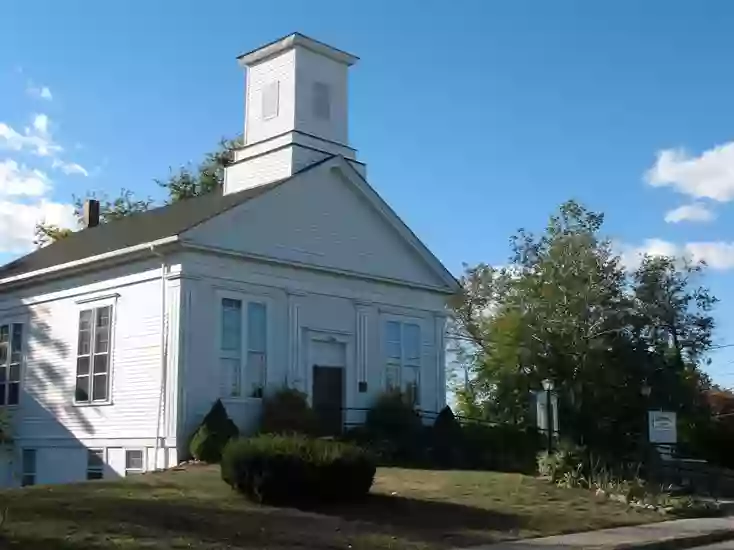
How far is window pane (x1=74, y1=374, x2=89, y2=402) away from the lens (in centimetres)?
2472

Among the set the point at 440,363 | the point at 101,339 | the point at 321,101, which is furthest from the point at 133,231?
the point at 440,363

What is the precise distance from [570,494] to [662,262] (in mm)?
26347

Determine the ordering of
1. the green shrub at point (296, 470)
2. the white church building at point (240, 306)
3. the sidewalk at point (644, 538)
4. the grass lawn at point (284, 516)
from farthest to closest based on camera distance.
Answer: the white church building at point (240, 306) → the green shrub at point (296, 470) → the sidewalk at point (644, 538) → the grass lawn at point (284, 516)

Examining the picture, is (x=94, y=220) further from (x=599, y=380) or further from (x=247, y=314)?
(x=599, y=380)

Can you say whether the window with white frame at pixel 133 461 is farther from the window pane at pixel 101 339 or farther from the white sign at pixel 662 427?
the white sign at pixel 662 427

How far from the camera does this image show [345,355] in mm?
26062

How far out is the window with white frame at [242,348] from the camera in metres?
23.4

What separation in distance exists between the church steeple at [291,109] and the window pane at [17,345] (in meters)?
6.96

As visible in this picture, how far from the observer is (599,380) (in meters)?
32.9

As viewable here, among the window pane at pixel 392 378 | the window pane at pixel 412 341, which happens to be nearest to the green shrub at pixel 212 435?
the window pane at pixel 392 378

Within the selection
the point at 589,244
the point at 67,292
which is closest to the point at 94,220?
the point at 67,292

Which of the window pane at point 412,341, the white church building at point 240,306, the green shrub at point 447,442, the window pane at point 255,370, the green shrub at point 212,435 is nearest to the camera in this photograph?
the green shrub at point 212,435

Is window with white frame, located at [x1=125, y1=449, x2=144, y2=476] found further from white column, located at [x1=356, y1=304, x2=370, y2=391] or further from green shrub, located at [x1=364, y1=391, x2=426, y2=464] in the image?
white column, located at [x1=356, y1=304, x2=370, y2=391]

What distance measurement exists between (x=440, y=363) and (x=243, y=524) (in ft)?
50.7
